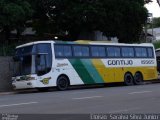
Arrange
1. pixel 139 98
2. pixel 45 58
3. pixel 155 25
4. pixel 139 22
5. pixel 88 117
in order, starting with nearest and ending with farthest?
pixel 88 117 < pixel 139 98 < pixel 45 58 < pixel 139 22 < pixel 155 25

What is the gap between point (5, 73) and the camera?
34281 millimetres

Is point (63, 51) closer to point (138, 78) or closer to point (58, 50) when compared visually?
point (58, 50)

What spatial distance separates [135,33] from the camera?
4716cm

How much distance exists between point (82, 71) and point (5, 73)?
5317 mm

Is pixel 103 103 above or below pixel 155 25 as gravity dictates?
below

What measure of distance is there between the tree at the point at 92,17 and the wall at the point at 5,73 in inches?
299

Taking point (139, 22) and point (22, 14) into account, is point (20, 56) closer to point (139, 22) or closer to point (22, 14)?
point (22, 14)

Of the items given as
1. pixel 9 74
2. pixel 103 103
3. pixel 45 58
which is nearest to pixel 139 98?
pixel 103 103

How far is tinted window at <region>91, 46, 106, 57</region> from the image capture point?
3388 centimetres

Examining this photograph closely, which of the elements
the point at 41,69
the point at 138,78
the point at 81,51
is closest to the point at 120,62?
the point at 138,78

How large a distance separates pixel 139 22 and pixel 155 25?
79.9 m

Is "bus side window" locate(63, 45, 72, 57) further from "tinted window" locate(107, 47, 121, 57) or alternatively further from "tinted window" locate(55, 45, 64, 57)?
"tinted window" locate(107, 47, 121, 57)

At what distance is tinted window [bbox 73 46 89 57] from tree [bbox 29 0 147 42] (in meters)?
7.69

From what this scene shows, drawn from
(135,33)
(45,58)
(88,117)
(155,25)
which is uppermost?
(155,25)
